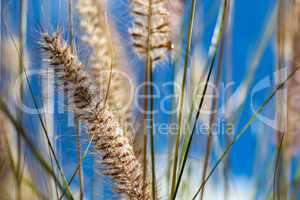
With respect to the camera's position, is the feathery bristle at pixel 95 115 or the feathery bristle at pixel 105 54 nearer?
the feathery bristle at pixel 95 115

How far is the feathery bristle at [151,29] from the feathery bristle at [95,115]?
0.09 m

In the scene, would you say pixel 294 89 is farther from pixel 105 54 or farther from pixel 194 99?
pixel 105 54

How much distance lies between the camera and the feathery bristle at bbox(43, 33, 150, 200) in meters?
0.35

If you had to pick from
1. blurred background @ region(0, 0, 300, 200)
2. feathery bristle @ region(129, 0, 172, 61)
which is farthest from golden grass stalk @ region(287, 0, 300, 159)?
feathery bristle @ region(129, 0, 172, 61)

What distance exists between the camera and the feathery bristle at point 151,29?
0.42 meters

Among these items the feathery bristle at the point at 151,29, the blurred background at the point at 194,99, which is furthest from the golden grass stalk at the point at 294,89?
the feathery bristle at the point at 151,29

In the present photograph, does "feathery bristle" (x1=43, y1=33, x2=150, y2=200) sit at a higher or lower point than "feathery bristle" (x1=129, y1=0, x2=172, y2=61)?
lower

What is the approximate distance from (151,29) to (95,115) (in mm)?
116

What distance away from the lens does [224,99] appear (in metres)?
0.63

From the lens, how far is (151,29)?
422 millimetres

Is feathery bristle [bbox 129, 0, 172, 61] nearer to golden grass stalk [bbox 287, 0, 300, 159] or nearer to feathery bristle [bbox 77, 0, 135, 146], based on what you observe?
feathery bristle [bbox 77, 0, 135, 146]

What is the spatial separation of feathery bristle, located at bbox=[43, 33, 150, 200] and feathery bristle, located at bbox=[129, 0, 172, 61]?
0.09m

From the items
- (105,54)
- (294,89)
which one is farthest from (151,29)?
(294,89)

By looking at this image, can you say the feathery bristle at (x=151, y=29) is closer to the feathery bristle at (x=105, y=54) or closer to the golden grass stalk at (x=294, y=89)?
the feathery bristle at (x=105, y=54)
